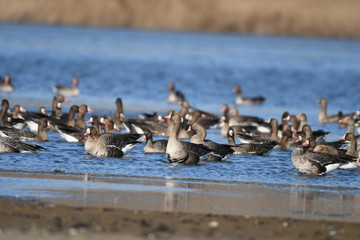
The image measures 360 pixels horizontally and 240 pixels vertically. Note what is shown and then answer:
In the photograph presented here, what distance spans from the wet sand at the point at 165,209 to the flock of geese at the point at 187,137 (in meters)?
2.08

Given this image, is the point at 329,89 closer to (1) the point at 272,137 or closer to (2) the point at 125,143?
(1) the point at 272,137

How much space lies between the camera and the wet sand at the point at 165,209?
9.12 meters

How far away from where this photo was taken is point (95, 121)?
18625 mm

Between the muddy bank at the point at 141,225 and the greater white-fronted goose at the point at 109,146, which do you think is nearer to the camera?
the muddy bank at the point at 141,225

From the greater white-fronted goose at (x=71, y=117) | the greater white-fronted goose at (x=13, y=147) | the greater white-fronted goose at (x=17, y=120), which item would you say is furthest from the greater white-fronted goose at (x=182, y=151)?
the greater white-fronted goose at (x=17, y=120)

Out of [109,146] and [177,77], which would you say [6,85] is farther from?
[109,146]

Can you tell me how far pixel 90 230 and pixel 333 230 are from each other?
2859mm

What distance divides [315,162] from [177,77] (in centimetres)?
2855

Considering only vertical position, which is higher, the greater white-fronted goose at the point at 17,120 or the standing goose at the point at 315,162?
the greater white-fronted goose at the point at 17,120

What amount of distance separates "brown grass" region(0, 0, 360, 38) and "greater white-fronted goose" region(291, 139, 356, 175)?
197ft

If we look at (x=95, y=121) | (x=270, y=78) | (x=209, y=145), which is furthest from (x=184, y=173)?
(x=270, y=78)

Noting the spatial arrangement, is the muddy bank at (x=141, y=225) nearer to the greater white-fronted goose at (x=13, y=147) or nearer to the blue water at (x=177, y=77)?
the blue water at (x=177, y=77)

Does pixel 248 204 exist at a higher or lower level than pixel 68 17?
lower

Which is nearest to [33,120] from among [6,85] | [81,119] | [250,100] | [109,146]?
[81,119]
